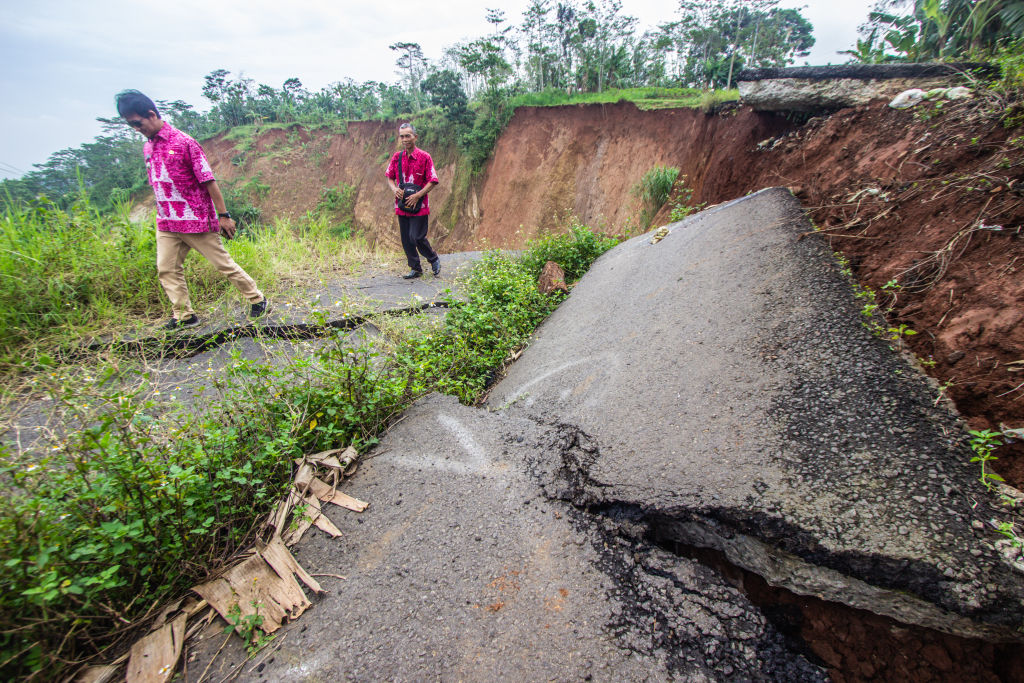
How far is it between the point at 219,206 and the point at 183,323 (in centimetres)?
111

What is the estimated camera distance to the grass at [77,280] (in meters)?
3.40

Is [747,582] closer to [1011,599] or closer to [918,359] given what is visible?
[1011,599]

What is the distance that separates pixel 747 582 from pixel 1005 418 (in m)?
1.02

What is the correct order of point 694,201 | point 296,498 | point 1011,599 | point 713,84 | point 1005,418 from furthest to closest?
point 713,84 → point 694,201 → point 296,498 → point 1005,418 → point 1011,599

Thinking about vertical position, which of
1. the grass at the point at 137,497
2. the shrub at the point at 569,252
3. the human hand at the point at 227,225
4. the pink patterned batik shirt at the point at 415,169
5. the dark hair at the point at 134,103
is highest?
the dark hair at the point at 134,103

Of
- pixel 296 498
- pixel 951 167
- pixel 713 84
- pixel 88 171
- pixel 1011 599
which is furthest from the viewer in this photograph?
pixel 88 171

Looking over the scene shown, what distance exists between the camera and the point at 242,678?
1296 millimetres

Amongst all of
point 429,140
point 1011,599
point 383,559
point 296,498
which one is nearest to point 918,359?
point 1011,599

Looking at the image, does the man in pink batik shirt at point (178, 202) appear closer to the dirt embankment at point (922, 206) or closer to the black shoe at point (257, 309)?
the black shoe at point (257, 309)

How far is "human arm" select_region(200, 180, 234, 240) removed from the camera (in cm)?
371

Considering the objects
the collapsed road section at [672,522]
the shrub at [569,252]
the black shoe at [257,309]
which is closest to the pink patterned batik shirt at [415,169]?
the shrub at [569,252]

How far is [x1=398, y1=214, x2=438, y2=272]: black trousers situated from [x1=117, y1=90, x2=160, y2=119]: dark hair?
7.90 ft

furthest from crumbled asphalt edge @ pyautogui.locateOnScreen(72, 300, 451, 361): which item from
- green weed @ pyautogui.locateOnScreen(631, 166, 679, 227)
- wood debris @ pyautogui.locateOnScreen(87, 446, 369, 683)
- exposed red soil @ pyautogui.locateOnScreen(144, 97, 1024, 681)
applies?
green weed @ pyautogui.locateOnScreen(631, 166, 679, 227)

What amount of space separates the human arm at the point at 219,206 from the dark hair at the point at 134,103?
0.61 meters
